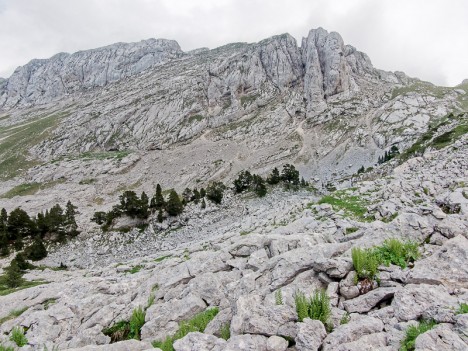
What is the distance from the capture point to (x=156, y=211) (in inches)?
1861

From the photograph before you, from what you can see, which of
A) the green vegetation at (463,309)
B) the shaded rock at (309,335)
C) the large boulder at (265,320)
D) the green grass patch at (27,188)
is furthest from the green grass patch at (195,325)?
the green grass patch at (27,188)

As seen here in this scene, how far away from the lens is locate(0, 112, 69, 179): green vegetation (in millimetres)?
107906

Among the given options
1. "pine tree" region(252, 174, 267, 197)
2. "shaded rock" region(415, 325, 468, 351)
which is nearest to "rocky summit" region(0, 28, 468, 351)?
"shaded rock" region(415, 325, 468, 351)

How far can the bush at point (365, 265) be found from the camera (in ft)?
22.5

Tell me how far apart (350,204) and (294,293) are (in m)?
12.5

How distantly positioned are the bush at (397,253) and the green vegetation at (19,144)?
122398 millimetres

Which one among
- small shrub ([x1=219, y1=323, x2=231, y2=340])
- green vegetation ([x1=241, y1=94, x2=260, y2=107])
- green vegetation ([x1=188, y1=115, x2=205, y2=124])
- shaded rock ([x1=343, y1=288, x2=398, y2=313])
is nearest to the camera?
shaded rock ([x1=343, y1=288, x2=398, y2=313])

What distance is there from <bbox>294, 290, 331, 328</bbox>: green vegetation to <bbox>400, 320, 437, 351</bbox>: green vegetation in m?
1.46

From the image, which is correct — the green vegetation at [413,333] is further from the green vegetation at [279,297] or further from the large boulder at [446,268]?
the green vegetation at [279,297]

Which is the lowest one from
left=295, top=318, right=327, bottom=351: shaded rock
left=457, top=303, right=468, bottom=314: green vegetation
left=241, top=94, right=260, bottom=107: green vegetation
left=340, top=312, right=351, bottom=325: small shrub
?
left=340, top=312, right=351, bottom=325: small shrub

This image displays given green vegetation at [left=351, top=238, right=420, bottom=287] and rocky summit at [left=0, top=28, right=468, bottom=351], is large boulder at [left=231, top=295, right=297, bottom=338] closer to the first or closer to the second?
rocky summit at [left=0, top=28, right=468, bottom=351]

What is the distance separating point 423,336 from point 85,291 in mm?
14814

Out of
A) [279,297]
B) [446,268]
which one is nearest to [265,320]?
[279,297]

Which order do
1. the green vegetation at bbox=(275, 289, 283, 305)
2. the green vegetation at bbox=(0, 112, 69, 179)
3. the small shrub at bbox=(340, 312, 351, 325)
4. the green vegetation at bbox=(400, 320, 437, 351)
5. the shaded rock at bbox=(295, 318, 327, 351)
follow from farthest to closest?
1. the green vegetation at bbox=(0, 112, 69, 179)
2. the green vegetation at bbox=(275, 289, 283, 305)
3. the small shrub at bbox=(340, 312, 351, 325)
4. the shaded rock at bbox=(295, 318, 327, 351)
5. the green vegetation at bbox=(400, 320, 437, 351)
